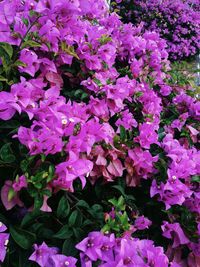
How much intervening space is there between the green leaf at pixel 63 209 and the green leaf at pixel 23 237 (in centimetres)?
9

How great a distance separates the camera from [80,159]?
3.10ft

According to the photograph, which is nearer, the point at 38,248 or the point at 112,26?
the point at 38,248

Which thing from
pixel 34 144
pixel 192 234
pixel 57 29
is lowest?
pixel 192 234

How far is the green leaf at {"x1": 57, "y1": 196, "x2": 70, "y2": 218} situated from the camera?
0.93 m

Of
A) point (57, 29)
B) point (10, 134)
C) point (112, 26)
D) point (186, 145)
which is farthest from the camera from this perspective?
point (112, 26)

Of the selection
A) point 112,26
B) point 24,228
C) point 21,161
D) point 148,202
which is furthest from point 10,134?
point 112,26

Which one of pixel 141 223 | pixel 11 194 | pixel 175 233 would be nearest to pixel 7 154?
pixel 11 194

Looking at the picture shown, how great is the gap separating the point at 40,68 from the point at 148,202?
548mm

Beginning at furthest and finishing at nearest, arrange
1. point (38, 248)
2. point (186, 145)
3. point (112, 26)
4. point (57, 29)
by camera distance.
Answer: point (112, 26)
point (186, 145)
point (57, 29)
point (38, 248)

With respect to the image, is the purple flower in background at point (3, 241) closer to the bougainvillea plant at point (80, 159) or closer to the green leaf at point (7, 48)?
the bougainvillea plant at point (80, 159)

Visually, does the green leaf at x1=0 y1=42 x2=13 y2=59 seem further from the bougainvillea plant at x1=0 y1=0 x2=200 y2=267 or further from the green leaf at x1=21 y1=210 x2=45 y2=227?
the green leaf at x1=21 y1=210 x2=45 y2=227

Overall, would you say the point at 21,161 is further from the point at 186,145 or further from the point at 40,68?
the point at 186,145

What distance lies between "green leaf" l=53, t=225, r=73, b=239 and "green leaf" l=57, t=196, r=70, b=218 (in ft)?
0.10

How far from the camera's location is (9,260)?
2.96 ft
